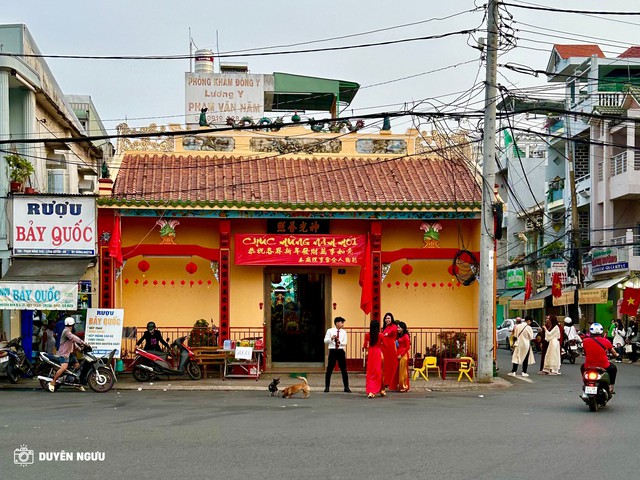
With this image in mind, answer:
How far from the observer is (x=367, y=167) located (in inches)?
965

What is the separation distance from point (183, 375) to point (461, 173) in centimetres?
941

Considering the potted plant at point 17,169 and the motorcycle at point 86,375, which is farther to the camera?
the potted plant at point 17,169

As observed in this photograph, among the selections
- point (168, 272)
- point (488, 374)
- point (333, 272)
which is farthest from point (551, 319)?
point (168, 272)

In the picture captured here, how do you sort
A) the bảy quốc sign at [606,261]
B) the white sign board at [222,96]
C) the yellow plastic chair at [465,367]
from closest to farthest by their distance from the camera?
the yellow plastic chair at [465,367] < the white sign board at [222,96] < the bảy quốc sign at [606,261]

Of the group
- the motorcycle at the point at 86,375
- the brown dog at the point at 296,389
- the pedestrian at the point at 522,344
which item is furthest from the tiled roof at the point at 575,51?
the motorcycle at the point at 86,375

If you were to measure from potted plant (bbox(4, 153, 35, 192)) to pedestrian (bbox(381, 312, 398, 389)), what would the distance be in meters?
10.2

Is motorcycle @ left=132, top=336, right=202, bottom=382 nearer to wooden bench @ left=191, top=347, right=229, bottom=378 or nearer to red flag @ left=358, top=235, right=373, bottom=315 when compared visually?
wooden bench @ left=191, top=347, right=229, bottom=378

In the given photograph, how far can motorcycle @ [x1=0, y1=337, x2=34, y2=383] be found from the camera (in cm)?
2011

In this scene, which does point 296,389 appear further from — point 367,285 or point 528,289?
point 528,289

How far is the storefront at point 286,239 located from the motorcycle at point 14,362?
2.27 m

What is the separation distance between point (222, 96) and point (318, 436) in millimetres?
19179

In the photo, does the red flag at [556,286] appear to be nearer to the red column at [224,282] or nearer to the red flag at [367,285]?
the red flag at [367,285]

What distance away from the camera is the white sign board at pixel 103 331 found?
20.7m

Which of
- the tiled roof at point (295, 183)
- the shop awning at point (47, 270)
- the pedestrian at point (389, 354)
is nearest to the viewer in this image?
the pedestrian at point (389, 354)
